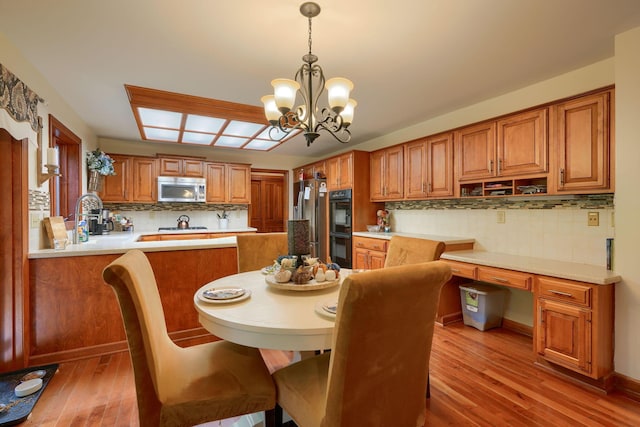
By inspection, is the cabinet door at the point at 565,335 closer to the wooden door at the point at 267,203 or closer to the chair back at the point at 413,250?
the chair back at the point at 413,250

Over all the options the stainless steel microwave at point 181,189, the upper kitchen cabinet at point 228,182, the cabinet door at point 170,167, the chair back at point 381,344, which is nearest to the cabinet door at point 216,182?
the upper kitchen cabinet at point 228,182

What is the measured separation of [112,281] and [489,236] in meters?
3.28

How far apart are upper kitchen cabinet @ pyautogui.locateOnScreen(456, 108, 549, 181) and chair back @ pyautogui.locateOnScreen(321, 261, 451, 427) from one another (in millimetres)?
2093

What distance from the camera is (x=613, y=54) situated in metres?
2.22

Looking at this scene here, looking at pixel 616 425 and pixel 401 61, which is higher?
pixel 401 61

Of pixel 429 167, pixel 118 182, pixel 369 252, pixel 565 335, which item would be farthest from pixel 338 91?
pixel 118 182

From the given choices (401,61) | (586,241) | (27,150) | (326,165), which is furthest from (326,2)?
(326,165)

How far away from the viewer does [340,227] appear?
4.59m

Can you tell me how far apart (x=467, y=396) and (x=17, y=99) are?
11.7 ft

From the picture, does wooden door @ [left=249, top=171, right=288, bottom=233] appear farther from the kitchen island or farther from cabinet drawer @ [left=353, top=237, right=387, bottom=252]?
the kitchen island

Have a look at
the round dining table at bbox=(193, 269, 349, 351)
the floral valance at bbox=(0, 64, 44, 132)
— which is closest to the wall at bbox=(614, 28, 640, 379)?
the round dining table at bbox=(193, 269, 349, 351)

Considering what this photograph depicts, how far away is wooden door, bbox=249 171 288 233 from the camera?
6.91 m

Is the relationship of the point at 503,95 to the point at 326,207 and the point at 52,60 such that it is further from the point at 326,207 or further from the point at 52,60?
the point at 52,60

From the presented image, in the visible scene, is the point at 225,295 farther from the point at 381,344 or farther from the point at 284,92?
the point at 284,92
